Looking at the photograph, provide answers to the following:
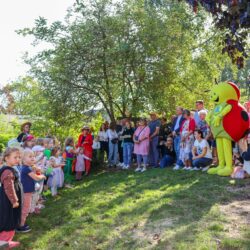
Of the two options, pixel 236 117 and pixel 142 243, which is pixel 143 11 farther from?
pixel 142 243

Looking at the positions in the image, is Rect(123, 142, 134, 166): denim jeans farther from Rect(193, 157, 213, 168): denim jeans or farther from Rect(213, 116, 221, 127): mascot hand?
Rect(213, 116, 221, 127): mascot hand

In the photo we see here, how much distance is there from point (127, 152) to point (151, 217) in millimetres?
6132

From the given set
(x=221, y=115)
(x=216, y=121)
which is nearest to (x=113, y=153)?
(x=216, y=121)

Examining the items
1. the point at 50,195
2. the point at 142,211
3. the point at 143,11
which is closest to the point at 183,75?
the point at 143,11

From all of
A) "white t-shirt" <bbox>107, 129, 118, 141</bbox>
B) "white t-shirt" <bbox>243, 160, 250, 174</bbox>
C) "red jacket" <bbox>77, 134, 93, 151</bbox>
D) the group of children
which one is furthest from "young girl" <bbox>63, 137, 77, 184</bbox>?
"white t-shirt" <bbox>243, 160, 250, 174</bbox>

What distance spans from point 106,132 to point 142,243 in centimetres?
829

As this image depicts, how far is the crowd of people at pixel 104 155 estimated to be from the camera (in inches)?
208

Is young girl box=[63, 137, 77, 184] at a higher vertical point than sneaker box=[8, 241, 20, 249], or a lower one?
higher

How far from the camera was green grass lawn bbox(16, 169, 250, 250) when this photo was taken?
4.93 meters

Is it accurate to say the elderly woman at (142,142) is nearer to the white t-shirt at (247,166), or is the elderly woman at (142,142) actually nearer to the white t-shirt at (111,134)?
the white t-shirt at (111,134)

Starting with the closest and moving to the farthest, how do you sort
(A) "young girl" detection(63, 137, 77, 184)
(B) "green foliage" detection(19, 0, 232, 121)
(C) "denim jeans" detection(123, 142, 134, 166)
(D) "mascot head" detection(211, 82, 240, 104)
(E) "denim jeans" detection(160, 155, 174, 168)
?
(D) "mascot head" detection(211, 82, 240, 104), (A) "young girl" detection(63, 137, 77, 184), (E) "denim jeans" detection(160, 155, 174, 168), (C) "denim jeans" detection(123, 142, 134, 166), (B) "green foliage" detection(19, 0, 232, 121)

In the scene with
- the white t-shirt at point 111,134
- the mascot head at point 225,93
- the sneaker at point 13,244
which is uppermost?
the mascot head at point 225,93

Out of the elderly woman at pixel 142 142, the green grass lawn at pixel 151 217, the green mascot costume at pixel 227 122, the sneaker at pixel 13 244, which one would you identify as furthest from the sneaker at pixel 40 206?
the elderly woman at pixel 142 142

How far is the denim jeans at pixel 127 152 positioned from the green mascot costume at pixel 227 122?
3.76 m
